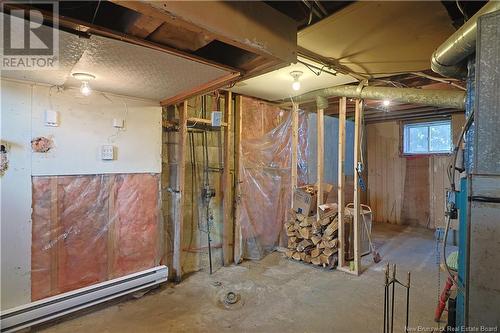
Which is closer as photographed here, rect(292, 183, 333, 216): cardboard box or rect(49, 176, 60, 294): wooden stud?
rect(49, 176, 60, 294): wooden stud

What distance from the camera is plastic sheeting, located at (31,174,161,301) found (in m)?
2.11

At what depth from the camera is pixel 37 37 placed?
1.34 m

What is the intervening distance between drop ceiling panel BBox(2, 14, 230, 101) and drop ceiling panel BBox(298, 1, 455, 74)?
75 centimetres

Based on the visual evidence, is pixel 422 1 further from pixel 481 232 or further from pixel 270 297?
pixel 270 297

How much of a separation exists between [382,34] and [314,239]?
232cm

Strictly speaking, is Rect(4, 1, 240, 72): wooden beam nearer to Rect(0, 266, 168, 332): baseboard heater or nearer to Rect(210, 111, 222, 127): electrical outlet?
Rect(210, 111, 222, 127): electrical outlet

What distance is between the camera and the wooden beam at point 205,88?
1.88 metres

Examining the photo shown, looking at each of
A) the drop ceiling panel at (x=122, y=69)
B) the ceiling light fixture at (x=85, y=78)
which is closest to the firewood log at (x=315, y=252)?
Answer: the drop ceiling panel at (x=122, y=69)

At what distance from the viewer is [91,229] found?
2.36 meters

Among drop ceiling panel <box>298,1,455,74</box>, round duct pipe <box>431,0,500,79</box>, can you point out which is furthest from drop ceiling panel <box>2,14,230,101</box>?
round duct pipe <box>431,0,500,79</box>

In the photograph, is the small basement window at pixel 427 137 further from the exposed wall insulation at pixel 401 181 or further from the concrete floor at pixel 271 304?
the concrete floor at pixel 271 304

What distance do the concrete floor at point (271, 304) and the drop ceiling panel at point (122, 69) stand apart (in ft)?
6.03

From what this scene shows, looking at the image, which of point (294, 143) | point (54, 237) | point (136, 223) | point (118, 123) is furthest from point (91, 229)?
point (294, 143)

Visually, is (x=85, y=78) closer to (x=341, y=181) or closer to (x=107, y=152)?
(x=107, y=152)
